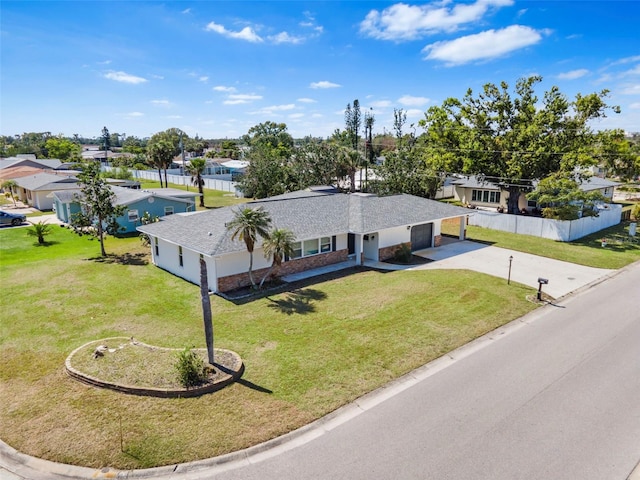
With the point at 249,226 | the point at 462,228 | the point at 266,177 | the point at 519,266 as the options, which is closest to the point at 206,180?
the point at 266,177

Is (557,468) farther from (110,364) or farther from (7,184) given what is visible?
(7,184)

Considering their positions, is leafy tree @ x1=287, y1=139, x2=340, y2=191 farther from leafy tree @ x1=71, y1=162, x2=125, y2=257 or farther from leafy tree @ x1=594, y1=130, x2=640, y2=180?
leafy tree @ x1=594, y1=130, x2=640, y2=180

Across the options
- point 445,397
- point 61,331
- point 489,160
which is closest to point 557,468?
point 445,397

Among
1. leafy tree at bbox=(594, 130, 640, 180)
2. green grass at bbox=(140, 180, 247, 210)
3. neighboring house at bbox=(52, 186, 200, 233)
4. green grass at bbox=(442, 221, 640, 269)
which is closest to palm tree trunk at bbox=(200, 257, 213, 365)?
neighboring house at bbox=(52, 186, 200, 233)

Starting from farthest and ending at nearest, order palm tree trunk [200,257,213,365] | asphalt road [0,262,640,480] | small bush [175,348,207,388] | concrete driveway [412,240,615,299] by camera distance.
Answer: concrete driveway [412,240,615,299] < palm tree trunk [200,257,213,365] < small bush [175,348,207,388] < asphalt road [0,262,640,480]

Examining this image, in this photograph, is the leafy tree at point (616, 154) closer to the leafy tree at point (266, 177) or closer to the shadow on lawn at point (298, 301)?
the shadow on lawn at point (298, 301)

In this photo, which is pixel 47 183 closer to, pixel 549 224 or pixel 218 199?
pixel 218 199
